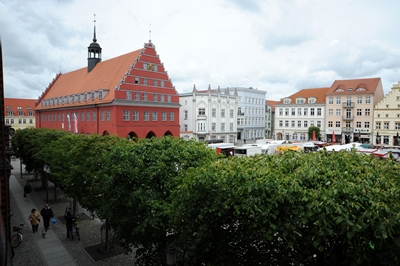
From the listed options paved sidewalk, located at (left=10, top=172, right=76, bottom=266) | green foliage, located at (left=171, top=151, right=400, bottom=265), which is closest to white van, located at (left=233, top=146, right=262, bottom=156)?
paved sidewalk, located at (left=10, top=172, right=76, bottom=266)

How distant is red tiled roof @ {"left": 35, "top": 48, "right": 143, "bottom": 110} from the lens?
48.9 meters

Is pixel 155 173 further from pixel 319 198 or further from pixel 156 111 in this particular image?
pixel 156 111

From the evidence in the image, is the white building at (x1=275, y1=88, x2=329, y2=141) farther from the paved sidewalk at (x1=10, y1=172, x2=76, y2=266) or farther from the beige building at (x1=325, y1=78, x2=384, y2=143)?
the paved sidewalk at (x1=10, y1=172, x2=76, y2=266)

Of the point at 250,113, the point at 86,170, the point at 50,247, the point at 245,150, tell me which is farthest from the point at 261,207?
the point at 250,113

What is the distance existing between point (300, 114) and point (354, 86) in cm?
1431

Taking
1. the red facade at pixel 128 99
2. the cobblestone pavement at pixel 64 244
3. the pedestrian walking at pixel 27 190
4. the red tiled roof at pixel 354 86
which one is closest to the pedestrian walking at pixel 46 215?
the cobblestone pavement at pixel 64 244

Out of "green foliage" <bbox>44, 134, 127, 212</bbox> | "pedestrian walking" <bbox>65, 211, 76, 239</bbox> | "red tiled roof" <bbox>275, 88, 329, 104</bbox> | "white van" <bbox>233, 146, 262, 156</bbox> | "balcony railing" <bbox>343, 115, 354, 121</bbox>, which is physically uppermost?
"red tiled roof" <bbox>275, 88, 329, 104</bbox>

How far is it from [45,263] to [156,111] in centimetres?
3724

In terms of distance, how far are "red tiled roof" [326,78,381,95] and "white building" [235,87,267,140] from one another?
2033cm

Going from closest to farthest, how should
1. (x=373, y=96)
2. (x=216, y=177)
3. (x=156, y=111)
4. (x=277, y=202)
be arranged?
(x=277, y=202) → (x=216, y=177) → (x=156, y=111) → (x=373, y=96)

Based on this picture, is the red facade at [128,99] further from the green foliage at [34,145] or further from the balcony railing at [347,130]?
the balcony railing at [347,130]

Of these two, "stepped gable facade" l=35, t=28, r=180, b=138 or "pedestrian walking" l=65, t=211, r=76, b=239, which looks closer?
"pedestrian walking" l=65, t=211, r=76, b=239

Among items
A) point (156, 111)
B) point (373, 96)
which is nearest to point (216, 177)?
point (156, 111)

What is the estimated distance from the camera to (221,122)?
234 ft
